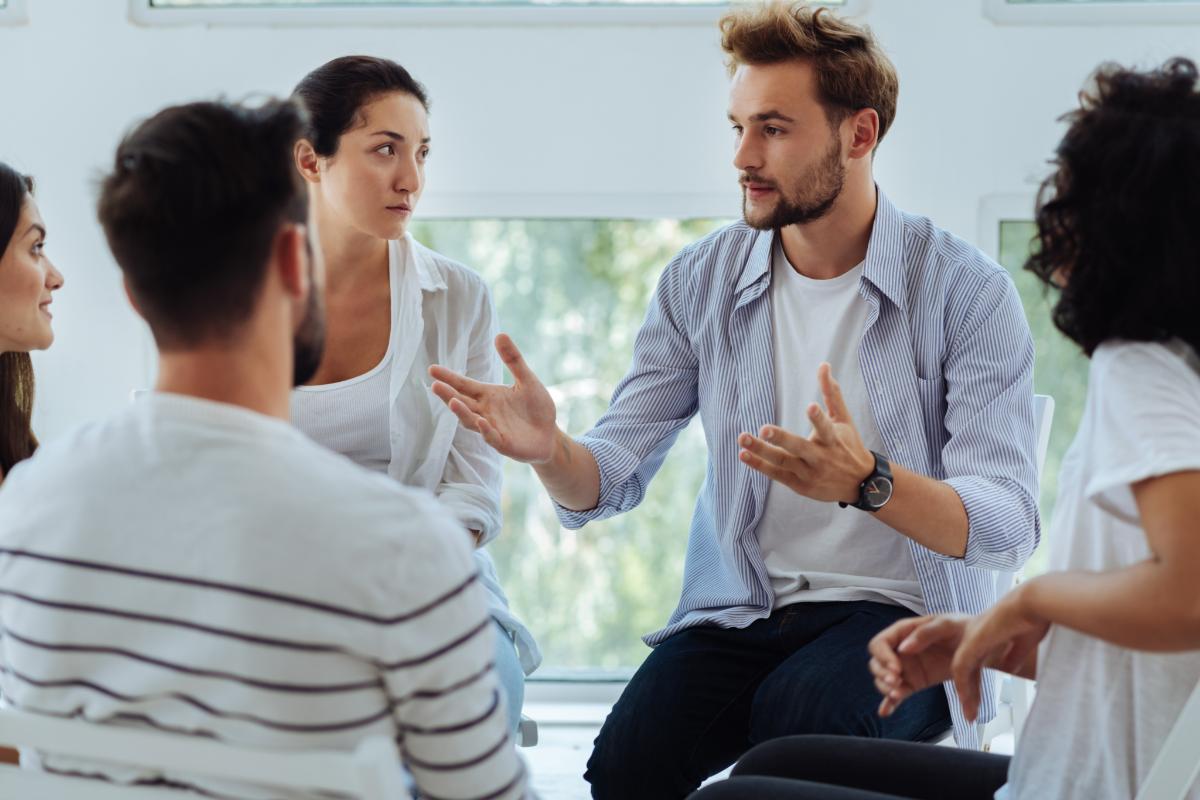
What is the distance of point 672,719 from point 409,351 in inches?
29.6

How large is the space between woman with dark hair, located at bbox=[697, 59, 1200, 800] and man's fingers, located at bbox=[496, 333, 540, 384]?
0.76 metres

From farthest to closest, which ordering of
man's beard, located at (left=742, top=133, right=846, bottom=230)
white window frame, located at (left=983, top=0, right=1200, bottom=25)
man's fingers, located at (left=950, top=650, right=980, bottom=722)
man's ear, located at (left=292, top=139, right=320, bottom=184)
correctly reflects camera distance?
white window frame, located at (left=983, top=0, right=1200, bottom=25) → man's ear, located at (left=292, top=139, right=320, bottom=184) → man's beard, located at (left=742, top=133, right=846, bottom=230) → man's fingers, located at (left=950, top=650, right=980, bottom=722)

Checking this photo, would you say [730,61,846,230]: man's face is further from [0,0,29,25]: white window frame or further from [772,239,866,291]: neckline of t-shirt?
[0,0,29,25]: white window frame

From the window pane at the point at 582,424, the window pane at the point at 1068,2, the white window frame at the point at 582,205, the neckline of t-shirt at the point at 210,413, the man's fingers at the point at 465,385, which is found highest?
the window pane at the point at 1068,2

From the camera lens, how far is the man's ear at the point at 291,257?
39.3 inches

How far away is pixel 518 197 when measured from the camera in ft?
8.96

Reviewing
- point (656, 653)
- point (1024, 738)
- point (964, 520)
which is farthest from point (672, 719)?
point (1024, 738)

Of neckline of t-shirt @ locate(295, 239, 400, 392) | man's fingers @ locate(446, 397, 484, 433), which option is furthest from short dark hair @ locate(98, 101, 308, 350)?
neckline of t-shirt @ locate(295, 239, 400, 392)

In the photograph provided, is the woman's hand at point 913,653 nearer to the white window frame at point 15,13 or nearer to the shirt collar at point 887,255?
the shirt collar at point 887,255

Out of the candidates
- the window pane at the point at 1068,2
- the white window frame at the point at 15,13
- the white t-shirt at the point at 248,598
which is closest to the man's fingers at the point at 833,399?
the white t-shirt at the point at 248,598

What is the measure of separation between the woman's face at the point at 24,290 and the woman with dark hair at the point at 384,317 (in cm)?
41

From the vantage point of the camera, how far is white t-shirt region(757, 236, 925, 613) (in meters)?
1.94

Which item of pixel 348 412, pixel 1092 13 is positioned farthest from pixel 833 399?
pixel 1092 13

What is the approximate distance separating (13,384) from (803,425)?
1269 millimetres
